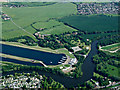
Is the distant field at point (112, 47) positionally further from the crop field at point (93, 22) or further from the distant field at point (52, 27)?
the distant field at point (52, 27)

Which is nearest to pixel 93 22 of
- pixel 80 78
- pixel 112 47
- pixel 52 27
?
pixel 52 27

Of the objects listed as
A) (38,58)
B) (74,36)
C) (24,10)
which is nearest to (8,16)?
(24,10)

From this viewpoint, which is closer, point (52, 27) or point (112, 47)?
point (112, 47)

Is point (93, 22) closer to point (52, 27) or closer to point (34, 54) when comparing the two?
point (52, 27)

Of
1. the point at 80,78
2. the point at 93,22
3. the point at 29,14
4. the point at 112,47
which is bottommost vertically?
the point at 80,78

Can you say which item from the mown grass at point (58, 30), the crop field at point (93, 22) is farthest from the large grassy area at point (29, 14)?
the crop field at point (93, 22)

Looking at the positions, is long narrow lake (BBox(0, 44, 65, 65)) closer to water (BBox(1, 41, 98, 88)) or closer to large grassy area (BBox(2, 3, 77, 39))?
water (BBox(1, 41, 98, 88))
